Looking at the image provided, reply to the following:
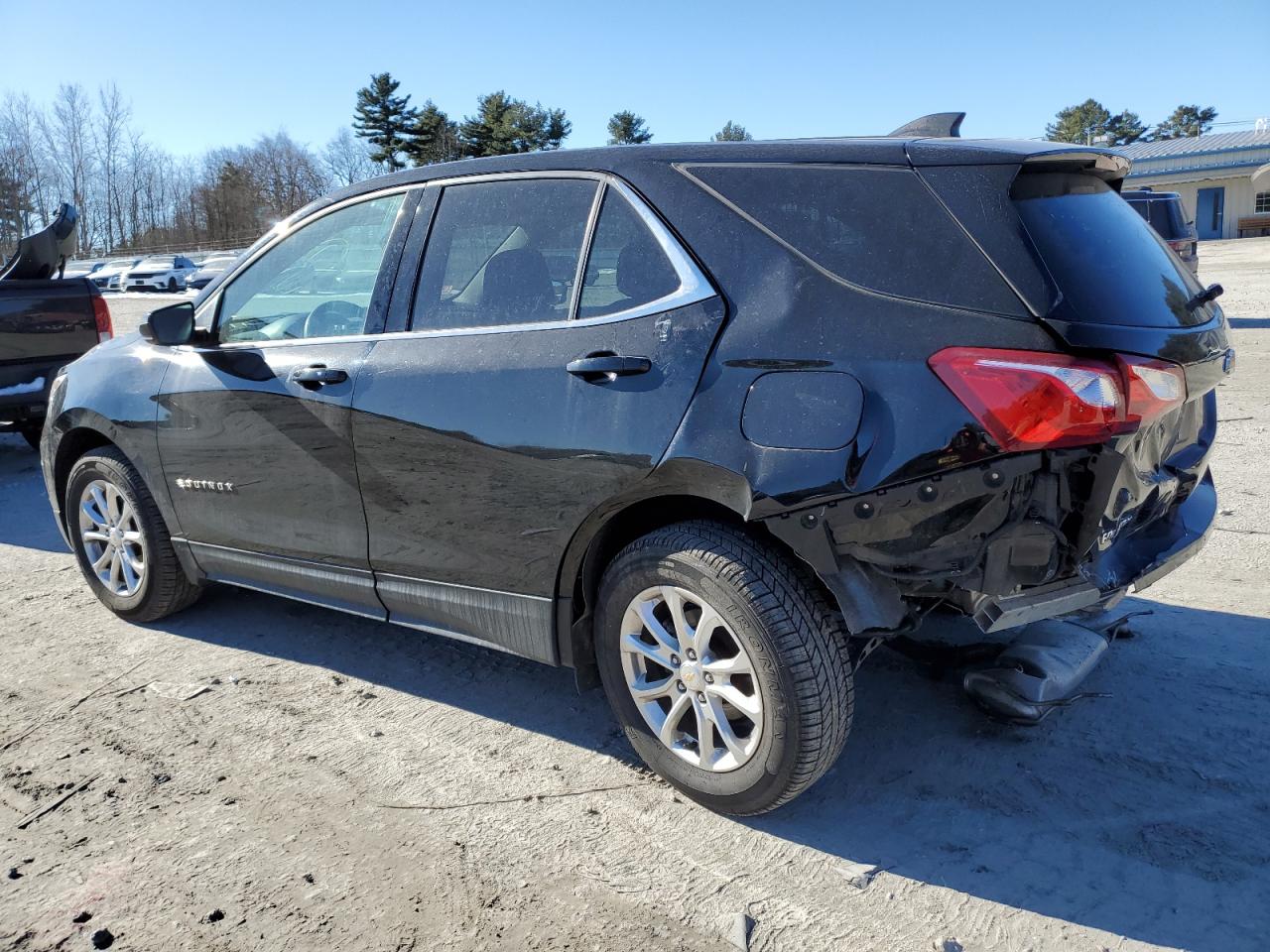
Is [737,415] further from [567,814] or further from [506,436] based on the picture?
[567,814]

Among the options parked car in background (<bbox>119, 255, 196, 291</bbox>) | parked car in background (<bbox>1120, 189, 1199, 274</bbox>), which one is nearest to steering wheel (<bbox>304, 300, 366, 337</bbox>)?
parked car in background (<bbox>1120, 189, 1199, 274</bbox>)

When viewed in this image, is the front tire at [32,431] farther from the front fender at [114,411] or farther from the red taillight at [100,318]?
the front fender at [114,411]

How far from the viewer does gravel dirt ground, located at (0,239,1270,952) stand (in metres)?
2.59

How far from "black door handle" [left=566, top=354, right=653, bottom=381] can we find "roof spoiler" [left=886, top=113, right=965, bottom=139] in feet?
4.01

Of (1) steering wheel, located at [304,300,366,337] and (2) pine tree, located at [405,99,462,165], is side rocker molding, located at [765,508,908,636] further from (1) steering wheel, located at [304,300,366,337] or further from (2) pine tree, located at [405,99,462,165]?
(2) pine tree, located at [405,99,462,165]

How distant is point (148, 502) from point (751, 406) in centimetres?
308

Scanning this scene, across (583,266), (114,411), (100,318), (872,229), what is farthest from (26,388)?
(872,229)

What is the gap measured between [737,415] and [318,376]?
172 centimetres

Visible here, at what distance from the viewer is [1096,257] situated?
9.09 ft

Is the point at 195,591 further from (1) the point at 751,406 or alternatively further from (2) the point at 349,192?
(1) the point at 751,406

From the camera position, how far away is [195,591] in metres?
4.79

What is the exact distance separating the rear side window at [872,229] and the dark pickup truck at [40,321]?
7.09m

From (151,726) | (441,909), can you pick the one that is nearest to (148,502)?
(151,726)

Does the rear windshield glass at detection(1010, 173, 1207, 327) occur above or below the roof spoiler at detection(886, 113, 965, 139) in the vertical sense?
below
